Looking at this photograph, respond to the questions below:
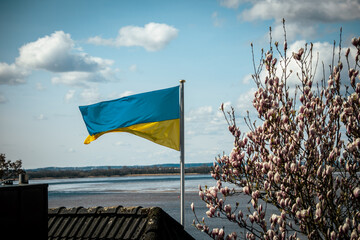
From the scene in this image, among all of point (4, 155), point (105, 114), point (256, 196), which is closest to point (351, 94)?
point (256, 196)

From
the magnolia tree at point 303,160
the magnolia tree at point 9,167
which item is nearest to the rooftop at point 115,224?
the magnolia tree at point 303,160

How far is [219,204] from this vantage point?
6.18 metres

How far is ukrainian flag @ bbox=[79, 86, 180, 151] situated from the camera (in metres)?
9.29

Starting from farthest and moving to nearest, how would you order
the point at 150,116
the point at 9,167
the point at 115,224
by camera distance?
1. the point at 9,167
2. the point at 150,116
3. the point at 115,224

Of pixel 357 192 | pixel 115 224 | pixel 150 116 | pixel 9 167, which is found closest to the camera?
pixel 357 192

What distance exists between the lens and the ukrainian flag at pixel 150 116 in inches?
366

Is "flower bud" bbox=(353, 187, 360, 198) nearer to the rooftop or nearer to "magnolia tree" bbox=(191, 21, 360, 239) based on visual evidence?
"magnolia tree" bbox=(191, 21, 360, 239)

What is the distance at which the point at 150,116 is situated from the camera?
9.34 meters

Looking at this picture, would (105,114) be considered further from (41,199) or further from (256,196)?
(256,196)

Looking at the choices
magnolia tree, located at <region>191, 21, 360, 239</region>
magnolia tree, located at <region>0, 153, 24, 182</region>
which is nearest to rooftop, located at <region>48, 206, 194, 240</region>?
magnolia tree, located at <region>191, 21, 360, 239</region>

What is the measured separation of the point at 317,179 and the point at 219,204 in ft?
4.65

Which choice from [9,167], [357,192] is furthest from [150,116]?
[9,167]

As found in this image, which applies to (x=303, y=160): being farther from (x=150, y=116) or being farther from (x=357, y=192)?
(x=150, y=116)

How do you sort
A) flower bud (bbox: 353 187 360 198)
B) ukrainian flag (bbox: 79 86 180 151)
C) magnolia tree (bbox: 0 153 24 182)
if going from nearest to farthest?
flower bud (bbox: 353 187 360 198) < ukrainian flag (bbox: 79 86 180 151) < magnolia tree (bbox: 0 153 24 182)
